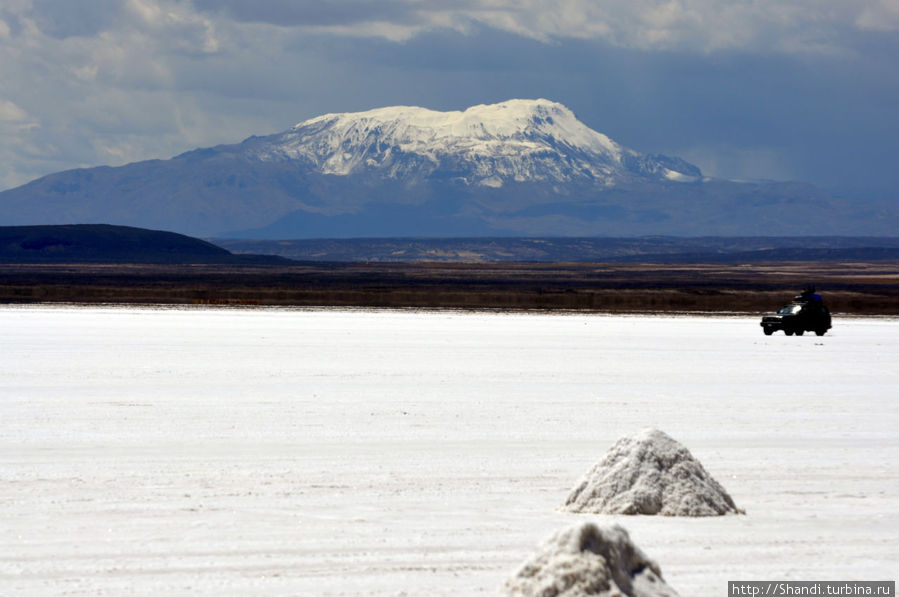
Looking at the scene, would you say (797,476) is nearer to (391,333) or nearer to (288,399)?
(288,399)

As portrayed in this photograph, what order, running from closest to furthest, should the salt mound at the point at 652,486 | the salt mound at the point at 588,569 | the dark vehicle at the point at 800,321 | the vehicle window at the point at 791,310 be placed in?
the salt mound at the point at 588,569
the salt mound at the point at 652,486
the dark vehicle at the point at 800,321
the vehicle window at the point at 791,310

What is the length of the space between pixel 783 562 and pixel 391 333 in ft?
110

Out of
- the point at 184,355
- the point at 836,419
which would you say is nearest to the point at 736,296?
the point at 184,355

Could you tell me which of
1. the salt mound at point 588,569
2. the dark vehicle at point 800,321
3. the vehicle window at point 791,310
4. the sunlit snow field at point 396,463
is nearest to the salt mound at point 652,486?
the sunlit snow field at point 396,463

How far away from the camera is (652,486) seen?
479 inches

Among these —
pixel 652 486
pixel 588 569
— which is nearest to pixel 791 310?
pixel 652 486

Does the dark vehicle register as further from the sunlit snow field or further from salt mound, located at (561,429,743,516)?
salt mound, located at (561,429,743,516)

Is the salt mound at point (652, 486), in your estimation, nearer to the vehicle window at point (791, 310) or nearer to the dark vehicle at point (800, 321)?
the dark vehicle at point (800, 321)

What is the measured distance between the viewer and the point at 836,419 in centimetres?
2041

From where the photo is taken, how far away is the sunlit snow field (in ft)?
33.5

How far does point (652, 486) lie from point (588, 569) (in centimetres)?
431

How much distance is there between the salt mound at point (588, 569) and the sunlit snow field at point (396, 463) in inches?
49.0

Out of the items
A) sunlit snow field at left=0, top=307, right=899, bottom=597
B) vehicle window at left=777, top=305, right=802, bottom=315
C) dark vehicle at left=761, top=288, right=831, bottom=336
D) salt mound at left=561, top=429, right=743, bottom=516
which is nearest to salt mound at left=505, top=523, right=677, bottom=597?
sunlit snow field at left=0, top=307, right=899, bottom=597

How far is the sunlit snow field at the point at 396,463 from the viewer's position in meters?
10.2
